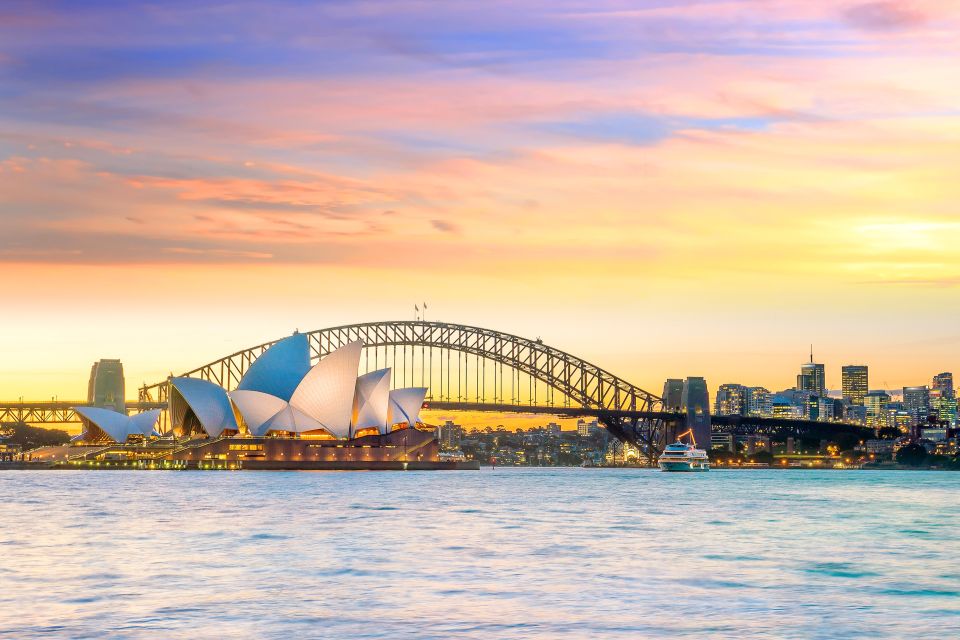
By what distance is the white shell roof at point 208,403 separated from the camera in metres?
132

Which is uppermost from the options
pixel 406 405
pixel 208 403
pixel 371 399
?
pixel 371 399

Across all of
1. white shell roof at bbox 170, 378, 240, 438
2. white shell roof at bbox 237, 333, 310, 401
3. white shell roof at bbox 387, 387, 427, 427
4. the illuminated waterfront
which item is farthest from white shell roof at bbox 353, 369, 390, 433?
the illuminated waterfront

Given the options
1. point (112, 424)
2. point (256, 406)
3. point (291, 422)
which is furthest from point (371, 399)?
point (112, 424)

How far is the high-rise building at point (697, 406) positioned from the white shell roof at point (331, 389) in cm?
5669

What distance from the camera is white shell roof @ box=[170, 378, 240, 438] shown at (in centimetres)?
13175

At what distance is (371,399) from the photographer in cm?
12825

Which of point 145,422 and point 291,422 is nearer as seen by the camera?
point 291,422

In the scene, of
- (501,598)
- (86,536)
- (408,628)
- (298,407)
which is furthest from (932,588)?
(298,407)

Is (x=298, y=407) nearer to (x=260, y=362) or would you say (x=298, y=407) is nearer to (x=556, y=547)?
(x=260, y=362)

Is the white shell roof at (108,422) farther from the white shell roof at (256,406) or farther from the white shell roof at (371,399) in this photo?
the white shell roof at (371,399)

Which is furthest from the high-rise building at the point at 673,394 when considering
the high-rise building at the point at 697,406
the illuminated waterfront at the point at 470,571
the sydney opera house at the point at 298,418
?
the illuminated waterfront at the point at 470,571

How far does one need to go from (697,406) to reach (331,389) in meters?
61.5

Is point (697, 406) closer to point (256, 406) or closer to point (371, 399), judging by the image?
point (371, 399)

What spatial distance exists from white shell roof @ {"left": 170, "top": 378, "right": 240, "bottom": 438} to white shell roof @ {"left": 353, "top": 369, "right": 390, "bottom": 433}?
1375 centimetres
